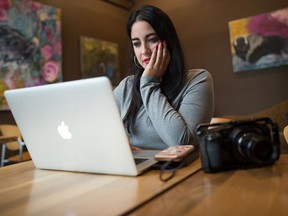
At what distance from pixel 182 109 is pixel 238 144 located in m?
0.41

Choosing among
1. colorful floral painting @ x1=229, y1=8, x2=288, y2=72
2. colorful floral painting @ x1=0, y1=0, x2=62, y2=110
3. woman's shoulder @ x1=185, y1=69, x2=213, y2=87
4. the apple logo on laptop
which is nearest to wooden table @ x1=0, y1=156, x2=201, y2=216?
the apple logo on laptop

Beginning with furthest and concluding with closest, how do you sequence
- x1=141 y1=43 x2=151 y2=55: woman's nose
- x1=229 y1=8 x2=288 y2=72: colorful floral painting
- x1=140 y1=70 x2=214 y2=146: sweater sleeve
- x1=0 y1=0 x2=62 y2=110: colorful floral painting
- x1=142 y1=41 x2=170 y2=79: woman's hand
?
x1=229 y1=8 x2=288 y2=72: colorful floral painting
x1=0 y1=0 x2=62 y2=110: colorful floral painting
x1=141 y1=43 x2=151 y2=55: woman's nose
x1=142 y1=41 x2=170 y2=79: woman's hand
x1=140 y1=70 x2=214 y2=146: sweater sleeve

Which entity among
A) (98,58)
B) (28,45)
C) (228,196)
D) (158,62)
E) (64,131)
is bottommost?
(228,196)

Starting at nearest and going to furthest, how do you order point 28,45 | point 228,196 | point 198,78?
point 228,196 < point 198,78 < point 28,45

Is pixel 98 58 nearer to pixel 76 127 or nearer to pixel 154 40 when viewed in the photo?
pixel 154 40

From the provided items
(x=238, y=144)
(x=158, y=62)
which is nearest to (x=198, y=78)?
(x=158, y=62)

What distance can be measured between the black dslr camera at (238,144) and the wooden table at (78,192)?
7 cm

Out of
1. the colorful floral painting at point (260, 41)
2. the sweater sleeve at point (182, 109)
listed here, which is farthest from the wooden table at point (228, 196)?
the colorful floral painting at point (260, 41)

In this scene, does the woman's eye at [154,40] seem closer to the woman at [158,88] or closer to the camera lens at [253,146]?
the woman at [158,88]

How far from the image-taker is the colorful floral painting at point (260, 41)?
9.84 ft

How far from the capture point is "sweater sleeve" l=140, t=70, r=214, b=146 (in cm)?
89

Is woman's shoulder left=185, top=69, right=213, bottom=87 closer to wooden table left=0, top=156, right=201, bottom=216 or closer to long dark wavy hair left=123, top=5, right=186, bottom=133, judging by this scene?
long dark wavy hair left=123, top=5, right=186, bottom=133

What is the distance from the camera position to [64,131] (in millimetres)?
662

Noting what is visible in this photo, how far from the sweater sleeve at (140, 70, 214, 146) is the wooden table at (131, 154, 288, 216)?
11.0 inches
